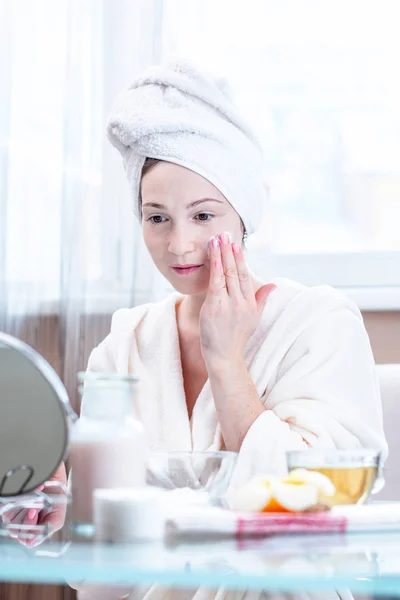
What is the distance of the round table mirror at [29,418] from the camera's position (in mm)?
1008

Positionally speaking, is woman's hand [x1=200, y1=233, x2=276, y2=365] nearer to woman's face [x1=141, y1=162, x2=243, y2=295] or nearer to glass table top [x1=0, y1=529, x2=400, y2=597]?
woman's face [x1=141, y1=162, x2=243, y2=295]

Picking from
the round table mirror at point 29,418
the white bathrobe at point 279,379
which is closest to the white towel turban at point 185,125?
the white bathrobe at point 279,379

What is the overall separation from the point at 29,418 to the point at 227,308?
2.17 ft

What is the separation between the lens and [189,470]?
0.97 m

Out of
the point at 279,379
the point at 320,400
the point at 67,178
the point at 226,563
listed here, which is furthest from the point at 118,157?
the point at 226,563

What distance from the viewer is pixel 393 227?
2646mm

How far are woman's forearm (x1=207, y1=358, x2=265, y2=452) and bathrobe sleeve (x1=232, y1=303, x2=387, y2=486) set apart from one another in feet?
0.14

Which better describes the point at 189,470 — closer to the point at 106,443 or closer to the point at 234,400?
the point at 106,443

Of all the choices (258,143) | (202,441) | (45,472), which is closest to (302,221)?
(258,143)

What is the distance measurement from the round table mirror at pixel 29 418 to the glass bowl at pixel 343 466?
25 cm

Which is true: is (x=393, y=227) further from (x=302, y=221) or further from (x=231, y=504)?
(x=231, y=504)

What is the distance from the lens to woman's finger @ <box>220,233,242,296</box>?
5.38 ft

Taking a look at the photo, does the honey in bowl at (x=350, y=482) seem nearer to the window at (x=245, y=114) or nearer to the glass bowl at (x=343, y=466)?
the glass bowl at (x=343, y=466)

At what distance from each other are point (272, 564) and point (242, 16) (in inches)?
84.4
